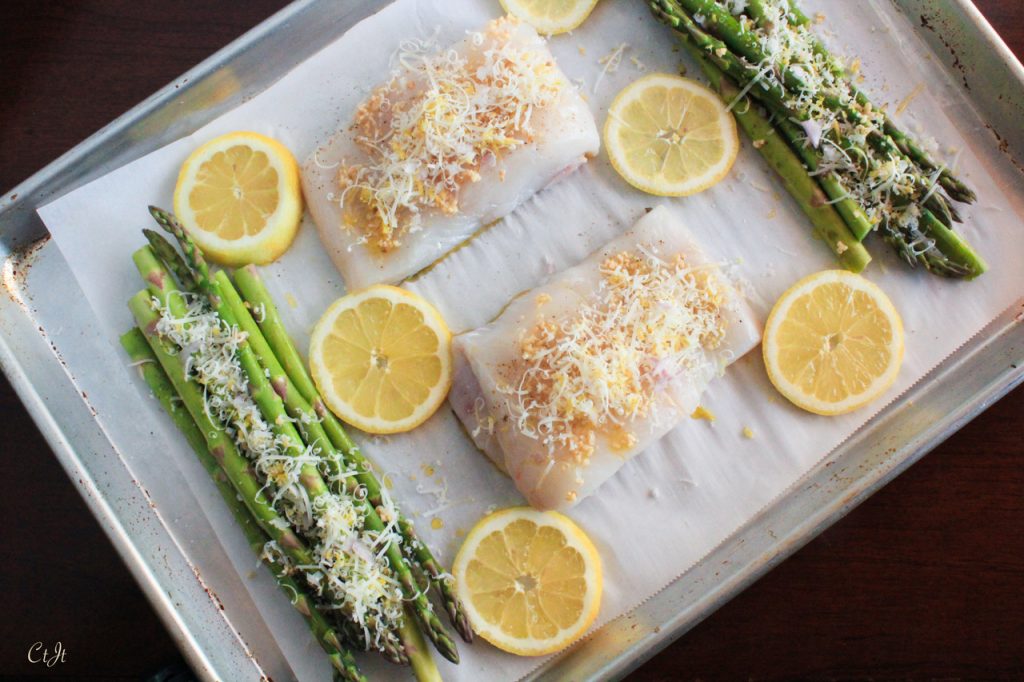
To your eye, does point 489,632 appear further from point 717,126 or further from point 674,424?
point 717,126

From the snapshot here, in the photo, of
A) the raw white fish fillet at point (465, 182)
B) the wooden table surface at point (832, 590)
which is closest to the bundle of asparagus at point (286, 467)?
the raw white fish fillet at point (465, 182)

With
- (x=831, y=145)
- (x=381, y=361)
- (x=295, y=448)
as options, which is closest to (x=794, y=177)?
(x=831, y=145)

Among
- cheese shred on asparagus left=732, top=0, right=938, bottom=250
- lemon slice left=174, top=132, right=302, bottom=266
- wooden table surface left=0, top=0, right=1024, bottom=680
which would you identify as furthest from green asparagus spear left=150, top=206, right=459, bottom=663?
cheese shred on asparagus left=732, top=0, right=938, bottom=250

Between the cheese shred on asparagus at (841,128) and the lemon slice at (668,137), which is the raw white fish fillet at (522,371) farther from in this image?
the cheese shred on asparagus at (841,128)

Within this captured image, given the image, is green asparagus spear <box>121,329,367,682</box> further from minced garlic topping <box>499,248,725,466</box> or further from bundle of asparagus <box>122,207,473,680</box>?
minced garlic topping <box>499,248,725,466</box>

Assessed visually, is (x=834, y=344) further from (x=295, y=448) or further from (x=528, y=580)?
(x=295, y=448)
